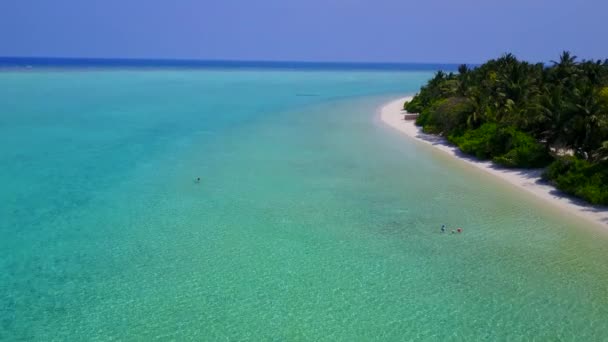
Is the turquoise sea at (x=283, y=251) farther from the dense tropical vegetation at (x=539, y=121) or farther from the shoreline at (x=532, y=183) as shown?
the dense tropical vegetation at (x=539, y=121)

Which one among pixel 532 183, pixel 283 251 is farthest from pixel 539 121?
pixel 283 251

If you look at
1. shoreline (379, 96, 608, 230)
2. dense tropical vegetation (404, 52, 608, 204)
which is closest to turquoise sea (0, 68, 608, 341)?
shoreline (379, 96, 608, 230)

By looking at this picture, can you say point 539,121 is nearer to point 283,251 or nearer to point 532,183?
point 532,183

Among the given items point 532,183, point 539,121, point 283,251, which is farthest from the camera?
point 539,121

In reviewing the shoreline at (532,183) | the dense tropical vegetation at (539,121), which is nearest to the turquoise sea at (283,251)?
the shoreline at (532,183)

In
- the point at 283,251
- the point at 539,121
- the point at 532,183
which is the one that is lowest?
the point at 283,251

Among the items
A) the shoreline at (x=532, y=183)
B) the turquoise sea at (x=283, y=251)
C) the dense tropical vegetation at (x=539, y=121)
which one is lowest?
the turquoise sea at (x=283, y=251)

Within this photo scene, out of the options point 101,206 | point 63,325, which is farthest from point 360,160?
point 63,325
